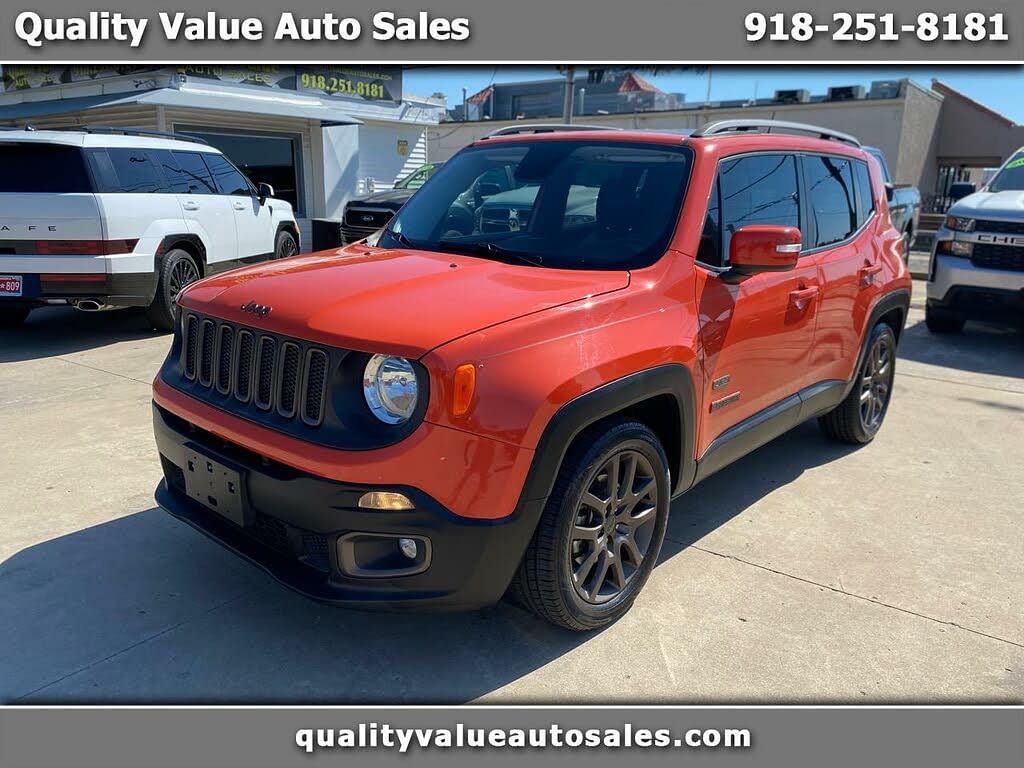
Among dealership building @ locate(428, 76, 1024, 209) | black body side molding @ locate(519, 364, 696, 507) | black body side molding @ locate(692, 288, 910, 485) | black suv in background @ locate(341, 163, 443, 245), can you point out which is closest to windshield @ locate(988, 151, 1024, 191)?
black body side molding @ locate(692, 288, 910, 485)

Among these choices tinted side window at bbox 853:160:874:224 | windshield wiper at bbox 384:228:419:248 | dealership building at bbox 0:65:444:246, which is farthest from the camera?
dealership building at bbox 0:65:444:246

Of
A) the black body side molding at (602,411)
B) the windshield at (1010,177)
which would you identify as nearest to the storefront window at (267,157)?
the windshield at (1010,177)

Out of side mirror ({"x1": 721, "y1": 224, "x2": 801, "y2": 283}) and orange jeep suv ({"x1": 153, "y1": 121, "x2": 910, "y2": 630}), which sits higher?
side mirror ({"x1": 721, "y1": 224, "x2": 801, "y2": 283})

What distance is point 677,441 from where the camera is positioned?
335cm

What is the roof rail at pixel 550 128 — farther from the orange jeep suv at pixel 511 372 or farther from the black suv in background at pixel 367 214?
the black suv in background at pixel 367 214

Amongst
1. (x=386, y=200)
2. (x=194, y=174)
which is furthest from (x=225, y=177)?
(x=386, y=200)

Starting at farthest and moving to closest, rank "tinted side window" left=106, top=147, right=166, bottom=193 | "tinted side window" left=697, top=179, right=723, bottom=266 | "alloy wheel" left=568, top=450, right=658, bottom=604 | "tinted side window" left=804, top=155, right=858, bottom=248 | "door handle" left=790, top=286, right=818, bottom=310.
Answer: "tinted side window" left=106, top=147, right=166, bottom=193
"tinted side window" left=804, top=155, right=858, bottom=248
"door handle" left=790, top=286, right=818, bottom=310
"tinted side window" left=697, top=179, right=723, bottom=266
"alloy wheel" left=568, top=450, right=658, bottom=604

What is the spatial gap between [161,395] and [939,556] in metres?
3.51

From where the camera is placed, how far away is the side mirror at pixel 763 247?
330cm

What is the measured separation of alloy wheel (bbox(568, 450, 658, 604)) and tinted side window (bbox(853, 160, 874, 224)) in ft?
8.92

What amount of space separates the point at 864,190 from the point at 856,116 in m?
21.4

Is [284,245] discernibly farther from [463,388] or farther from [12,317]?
[463,388]

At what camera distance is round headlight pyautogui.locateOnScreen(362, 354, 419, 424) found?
8.41ft

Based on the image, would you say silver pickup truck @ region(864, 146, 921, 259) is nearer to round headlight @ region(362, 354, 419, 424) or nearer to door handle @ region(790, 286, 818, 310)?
door handle @ region(790, 286, 818, 310)
